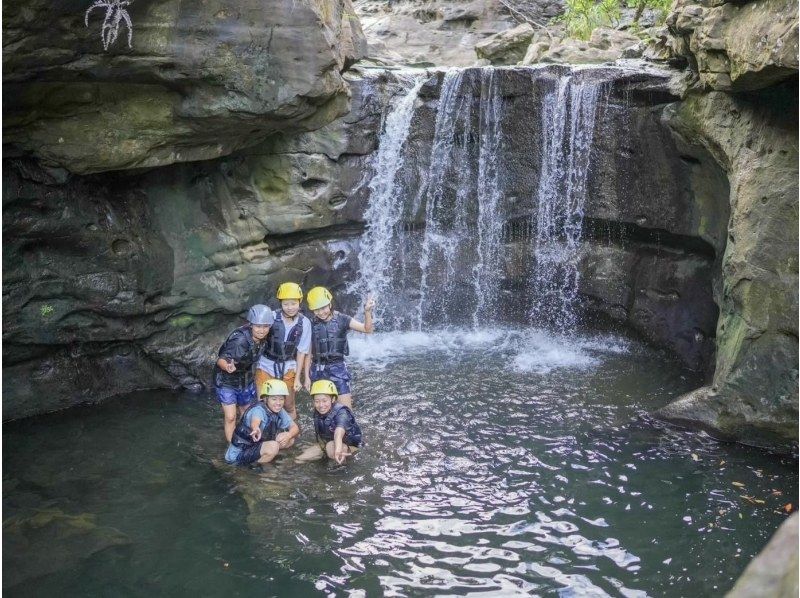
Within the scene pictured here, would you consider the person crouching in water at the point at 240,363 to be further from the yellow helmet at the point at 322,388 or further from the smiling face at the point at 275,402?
the yellow helmet at the point at 322,388

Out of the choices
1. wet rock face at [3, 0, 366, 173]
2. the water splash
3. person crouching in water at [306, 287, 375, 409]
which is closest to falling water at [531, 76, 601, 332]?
the water splash

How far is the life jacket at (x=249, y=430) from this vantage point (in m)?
6.82

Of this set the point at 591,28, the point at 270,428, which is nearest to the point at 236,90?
the point at 270,428

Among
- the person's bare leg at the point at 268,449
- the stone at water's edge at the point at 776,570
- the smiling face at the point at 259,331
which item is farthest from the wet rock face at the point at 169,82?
the stone at water's edge at the point at 776,570

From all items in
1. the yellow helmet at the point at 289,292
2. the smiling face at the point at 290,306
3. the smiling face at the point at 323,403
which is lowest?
the smiling face at the point at 323,403

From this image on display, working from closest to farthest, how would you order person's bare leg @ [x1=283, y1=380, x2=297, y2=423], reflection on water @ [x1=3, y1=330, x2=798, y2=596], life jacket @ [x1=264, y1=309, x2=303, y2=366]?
1. reflection on water @ [x1=3, y1=330, x2=798, y2=596]
2. life jacket @ [x1=264, y1=309, x2=303, y2=366]
3. person's bare leg @ [x1=283, y1=380, x2=297, y2=423]

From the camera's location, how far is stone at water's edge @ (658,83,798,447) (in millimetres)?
7121

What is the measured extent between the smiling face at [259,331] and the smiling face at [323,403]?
79cm

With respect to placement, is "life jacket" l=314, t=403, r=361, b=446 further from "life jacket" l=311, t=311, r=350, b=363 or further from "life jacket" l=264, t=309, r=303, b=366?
"life jacket" l=264, t=309, r=303, b=366

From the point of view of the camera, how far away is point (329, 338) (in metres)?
7.38

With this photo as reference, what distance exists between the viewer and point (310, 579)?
213 inches

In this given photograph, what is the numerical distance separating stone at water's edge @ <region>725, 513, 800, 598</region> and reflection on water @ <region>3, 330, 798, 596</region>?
11.1 ft

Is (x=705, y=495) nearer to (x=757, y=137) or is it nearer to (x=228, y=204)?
(x=757, y=137)

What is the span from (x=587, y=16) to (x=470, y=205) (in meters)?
6.81
